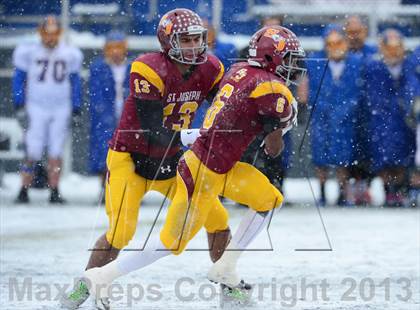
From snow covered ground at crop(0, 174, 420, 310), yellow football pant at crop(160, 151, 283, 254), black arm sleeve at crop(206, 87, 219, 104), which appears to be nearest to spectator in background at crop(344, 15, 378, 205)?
snow covered ground at crop(0, 174, 420, 310)

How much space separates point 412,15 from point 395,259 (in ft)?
16.4

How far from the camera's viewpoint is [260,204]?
6184mm

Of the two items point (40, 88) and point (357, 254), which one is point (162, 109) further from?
point (40, 88)

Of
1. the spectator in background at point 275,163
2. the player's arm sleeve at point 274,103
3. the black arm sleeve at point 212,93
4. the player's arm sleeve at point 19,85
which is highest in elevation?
the player's arm sleeve at point 274,103

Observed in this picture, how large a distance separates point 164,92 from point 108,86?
5058mm

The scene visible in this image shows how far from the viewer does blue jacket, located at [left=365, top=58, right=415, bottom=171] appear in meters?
11.0

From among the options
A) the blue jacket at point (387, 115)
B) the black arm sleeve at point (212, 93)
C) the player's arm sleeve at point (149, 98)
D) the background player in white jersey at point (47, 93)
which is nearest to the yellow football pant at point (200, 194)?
the player's arm sleeve at point (149, 98)

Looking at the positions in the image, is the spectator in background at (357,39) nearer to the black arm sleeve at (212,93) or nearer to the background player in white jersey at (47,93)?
the background player in white jersey at (47,93)

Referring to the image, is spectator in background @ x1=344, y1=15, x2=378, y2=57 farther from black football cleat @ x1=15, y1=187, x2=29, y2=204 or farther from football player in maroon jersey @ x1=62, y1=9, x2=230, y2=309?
football player in maroon jersey @ x1=62, y1=9, x2=230, y2=309

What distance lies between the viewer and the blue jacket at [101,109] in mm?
11211

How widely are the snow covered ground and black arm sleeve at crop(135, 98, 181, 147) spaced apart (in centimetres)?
98

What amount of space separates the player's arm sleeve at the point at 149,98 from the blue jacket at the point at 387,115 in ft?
17.2

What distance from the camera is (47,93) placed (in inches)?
447

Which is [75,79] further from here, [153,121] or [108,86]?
[153,121]
